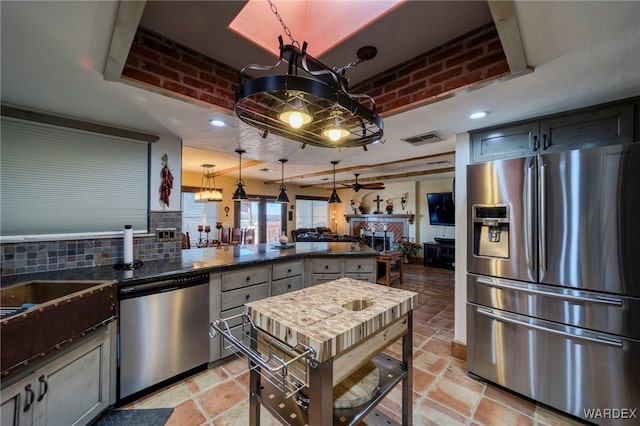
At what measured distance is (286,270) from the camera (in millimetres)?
2959

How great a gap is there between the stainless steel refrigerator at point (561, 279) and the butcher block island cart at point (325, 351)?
1.08m

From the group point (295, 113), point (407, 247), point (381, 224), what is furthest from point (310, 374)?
point (381, 224)

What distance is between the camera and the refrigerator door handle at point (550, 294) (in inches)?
64.6

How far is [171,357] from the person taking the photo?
2109 mm

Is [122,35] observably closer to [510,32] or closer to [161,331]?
[510,32]

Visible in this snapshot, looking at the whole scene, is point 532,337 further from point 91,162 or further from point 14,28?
point 91,162

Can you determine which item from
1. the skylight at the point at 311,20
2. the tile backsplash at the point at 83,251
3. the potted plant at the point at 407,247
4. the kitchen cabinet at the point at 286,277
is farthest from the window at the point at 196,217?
the skylight at the point at 311,20

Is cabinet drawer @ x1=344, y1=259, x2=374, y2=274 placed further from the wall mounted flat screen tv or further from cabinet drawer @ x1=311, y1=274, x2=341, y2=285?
the wall mounted flat screen tv

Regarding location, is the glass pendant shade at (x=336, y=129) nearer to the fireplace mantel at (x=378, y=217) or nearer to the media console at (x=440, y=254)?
the media console at (x=440, y=254)

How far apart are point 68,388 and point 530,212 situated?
327 cm

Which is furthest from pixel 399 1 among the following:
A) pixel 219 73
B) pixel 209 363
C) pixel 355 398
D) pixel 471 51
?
pixel 209 363

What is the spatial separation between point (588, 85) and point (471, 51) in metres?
0.78

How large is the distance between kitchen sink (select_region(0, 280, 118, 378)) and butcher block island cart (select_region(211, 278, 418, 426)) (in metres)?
0.89

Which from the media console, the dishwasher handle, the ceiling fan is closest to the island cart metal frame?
the dishwasher handle
